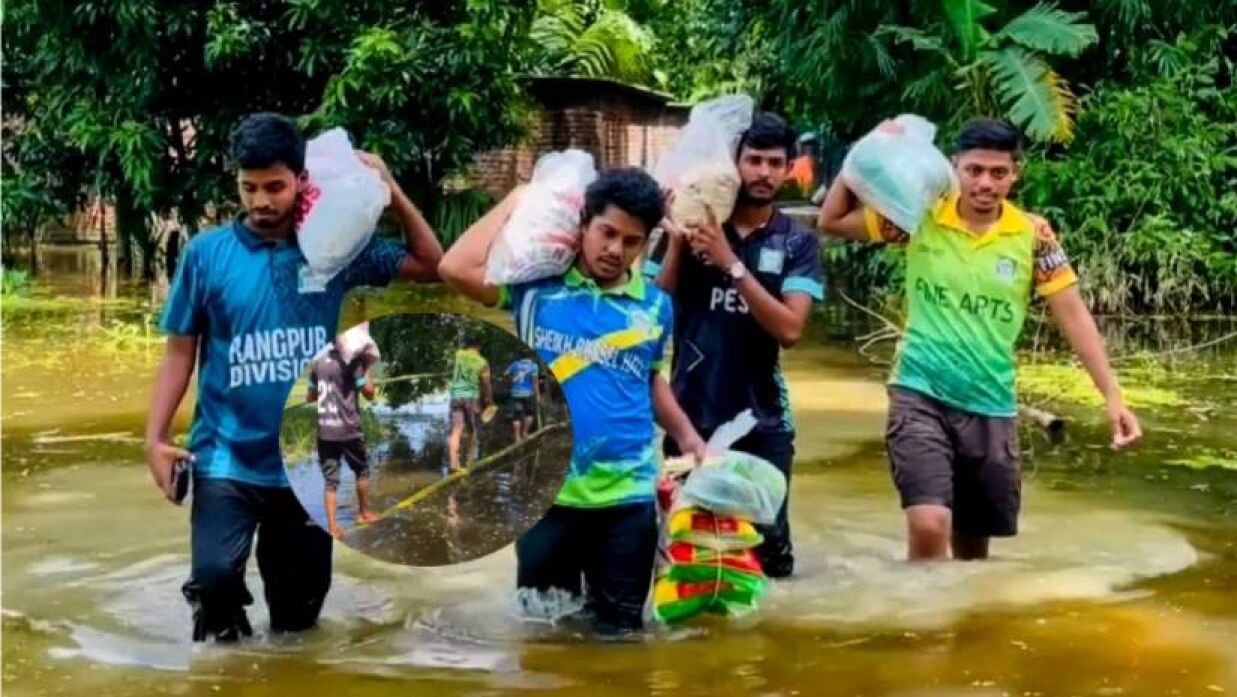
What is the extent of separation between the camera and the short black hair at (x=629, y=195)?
430cm

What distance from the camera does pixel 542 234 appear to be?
14.4ft

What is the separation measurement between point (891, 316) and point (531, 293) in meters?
9.73

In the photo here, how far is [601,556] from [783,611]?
777mm

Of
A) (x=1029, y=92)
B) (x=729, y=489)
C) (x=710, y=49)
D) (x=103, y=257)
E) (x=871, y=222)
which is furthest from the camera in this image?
(x=710, y=49)

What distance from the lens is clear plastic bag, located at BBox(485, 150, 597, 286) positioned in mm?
4387

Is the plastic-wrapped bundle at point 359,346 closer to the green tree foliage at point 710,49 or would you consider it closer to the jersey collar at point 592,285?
the jersey collar at point 592,285

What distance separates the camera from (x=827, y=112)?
49.2 ft

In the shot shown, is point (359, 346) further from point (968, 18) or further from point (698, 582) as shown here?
point (968, 18)

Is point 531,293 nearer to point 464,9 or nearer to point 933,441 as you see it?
point 933,441

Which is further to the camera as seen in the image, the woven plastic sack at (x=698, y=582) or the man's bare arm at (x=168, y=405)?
the woven plastic sack at (x=698, y=582)

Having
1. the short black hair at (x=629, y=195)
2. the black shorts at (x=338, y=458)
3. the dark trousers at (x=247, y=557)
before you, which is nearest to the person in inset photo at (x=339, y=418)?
the black shorts at (x=338, y=458)

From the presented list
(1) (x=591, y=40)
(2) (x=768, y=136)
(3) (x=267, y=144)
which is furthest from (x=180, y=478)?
(1) (x=591, y=40)

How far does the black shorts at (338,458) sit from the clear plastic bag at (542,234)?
561 millimetres

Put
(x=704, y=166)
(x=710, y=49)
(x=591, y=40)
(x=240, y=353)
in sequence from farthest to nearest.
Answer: (x=591, y=40) → (x=710, y=49) → (x=704, y=166) → (x=240, y=353)
